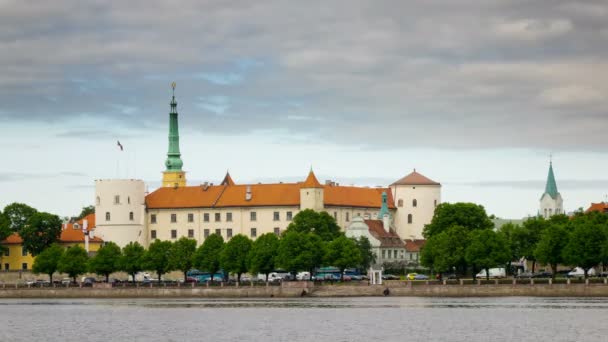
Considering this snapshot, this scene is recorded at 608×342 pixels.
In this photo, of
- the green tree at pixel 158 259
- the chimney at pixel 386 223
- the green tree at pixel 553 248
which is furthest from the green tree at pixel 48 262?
the green tree at pixel 553 248

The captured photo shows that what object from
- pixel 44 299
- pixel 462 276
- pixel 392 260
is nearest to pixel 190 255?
pixel 44 299

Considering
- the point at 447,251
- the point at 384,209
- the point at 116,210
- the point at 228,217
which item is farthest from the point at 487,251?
the point at 116,210

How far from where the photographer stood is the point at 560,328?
8338cm

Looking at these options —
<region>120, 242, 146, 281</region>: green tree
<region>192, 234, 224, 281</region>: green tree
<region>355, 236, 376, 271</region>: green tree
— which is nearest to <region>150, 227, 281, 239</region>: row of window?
<region>355, 236, 376, 271</region>: green tree

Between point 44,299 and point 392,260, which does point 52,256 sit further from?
point 392,260

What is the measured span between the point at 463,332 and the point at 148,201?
110270mm

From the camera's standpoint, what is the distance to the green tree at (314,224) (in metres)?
168

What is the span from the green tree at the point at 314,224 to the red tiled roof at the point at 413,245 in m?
13.2

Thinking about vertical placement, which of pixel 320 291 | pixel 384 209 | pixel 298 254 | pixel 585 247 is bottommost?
pixel 320 291

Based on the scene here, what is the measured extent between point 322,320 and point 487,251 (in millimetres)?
34791

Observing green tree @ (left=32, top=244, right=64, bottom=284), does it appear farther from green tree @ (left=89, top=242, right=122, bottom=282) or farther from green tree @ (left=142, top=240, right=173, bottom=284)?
green tree @ (left=142, top=240, right=173, bottom=284)

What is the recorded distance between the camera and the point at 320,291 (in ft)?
419

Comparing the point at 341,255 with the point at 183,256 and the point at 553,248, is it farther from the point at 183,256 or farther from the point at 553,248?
the point at 553,248

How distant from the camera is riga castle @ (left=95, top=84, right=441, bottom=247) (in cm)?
18138
